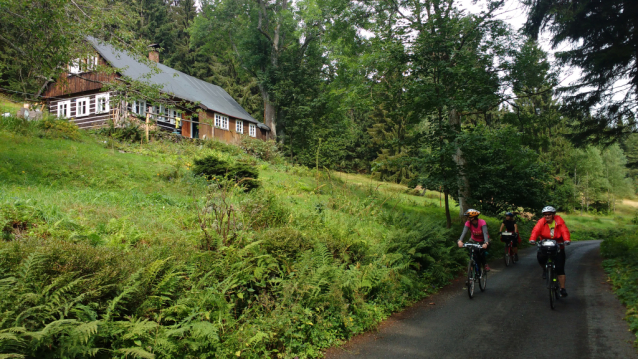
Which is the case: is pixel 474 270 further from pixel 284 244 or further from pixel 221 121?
pixel 221 121

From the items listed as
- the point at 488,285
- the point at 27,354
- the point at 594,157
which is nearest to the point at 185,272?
the point at 27,354

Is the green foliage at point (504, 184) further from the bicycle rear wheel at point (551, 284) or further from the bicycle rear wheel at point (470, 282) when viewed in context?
the bicycle rear wheel at point (551, 284)

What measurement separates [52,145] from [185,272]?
50.5 ft

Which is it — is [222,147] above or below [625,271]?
above

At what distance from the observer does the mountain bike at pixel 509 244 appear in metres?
13.3

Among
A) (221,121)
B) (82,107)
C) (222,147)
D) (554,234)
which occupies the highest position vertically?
(221,121)

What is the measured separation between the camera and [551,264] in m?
8.28

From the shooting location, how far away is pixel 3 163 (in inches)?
505

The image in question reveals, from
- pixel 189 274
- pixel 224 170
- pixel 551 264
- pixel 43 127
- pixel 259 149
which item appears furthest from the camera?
pixel 259 149

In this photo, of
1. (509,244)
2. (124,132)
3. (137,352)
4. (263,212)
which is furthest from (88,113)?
(137,352)

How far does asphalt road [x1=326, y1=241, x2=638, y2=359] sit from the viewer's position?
18.7ft

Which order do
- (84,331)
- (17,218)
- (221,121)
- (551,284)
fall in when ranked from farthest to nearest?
1. (221,121)
2. (551,284)
3. (17,218)
4. (84,331)

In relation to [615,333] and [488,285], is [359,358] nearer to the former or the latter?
[615,333]

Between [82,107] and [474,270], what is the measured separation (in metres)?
30.2
